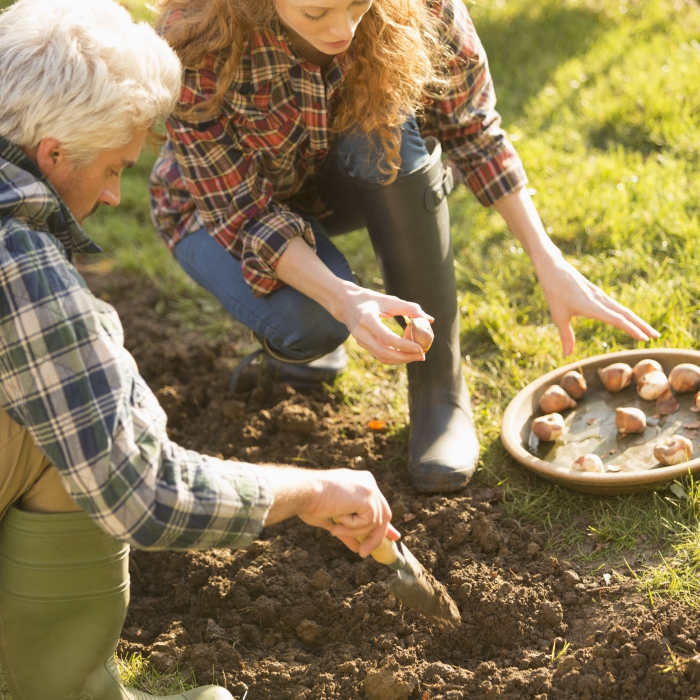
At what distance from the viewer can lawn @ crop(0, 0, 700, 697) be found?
2059 mm

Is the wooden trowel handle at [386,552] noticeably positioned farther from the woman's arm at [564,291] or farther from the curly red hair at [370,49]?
the curly red hair at [370,49]

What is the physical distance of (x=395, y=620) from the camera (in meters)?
1.89

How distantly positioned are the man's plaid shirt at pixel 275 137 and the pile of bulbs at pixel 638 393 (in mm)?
580

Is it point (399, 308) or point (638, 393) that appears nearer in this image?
point (399, 308)

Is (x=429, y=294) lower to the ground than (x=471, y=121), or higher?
lower

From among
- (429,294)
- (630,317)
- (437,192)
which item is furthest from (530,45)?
(630,317)

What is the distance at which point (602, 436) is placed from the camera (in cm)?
222

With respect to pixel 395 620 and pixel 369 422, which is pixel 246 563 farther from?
pixel 369 422

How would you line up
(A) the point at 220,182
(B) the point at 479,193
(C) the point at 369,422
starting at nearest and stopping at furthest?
(A) the point at 220,182
(B) the point at 479,193
(C) the point at 369,422

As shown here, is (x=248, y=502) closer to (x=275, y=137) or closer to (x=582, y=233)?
(x=275, y=137)

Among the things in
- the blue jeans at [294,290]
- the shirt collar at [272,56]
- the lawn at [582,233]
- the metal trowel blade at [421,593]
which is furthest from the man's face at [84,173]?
the lawn at [582,233]

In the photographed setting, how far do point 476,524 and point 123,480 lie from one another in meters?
1.07

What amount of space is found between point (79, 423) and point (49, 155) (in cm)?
47

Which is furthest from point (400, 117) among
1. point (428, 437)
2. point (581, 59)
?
point (581, 59)
